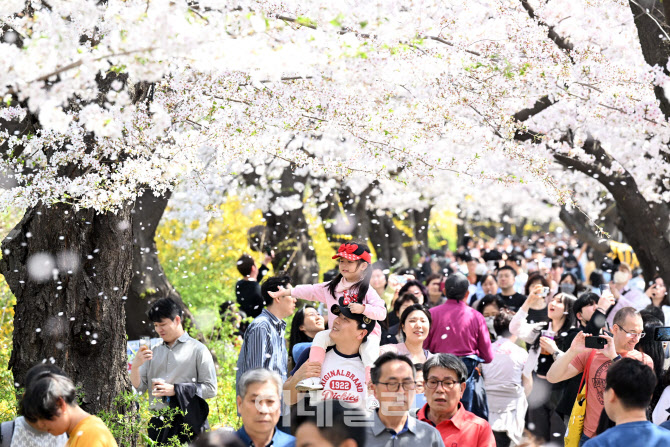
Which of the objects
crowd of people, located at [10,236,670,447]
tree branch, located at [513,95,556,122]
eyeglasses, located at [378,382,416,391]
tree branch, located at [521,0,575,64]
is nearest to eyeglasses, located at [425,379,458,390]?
crowd of people, located at [10,236,670,447]

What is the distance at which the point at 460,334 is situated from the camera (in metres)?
7.28

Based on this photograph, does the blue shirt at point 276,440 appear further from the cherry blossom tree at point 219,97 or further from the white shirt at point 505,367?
the white shirt at point 505,367

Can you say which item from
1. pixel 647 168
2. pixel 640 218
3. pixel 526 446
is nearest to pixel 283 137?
pixel 526 446

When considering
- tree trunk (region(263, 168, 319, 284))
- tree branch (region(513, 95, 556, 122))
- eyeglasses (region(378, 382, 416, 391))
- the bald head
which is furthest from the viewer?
tree trunk (region(263, 168, 319, 284))

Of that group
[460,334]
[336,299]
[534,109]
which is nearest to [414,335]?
[336,299]

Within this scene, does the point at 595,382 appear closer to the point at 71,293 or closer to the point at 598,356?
the point at 598,356

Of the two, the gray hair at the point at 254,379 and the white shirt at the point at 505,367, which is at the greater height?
the gray hair at the point at 254,379

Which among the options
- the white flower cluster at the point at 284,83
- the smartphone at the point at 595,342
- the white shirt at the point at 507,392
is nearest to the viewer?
the white flower cluster at the point at 284,83

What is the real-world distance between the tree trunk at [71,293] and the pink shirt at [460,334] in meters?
2.81

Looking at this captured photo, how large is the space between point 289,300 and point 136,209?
5.24m

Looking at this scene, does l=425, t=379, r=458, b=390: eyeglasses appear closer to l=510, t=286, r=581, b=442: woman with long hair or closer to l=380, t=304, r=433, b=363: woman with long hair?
l=380, t=304, r=433, b=363: woman with long hair

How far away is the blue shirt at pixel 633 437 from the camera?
4.11 meters

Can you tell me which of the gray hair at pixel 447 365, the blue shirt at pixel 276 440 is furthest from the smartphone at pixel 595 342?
the blue shirt at pixel 276 440

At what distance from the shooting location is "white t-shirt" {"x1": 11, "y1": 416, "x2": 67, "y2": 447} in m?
4.39
